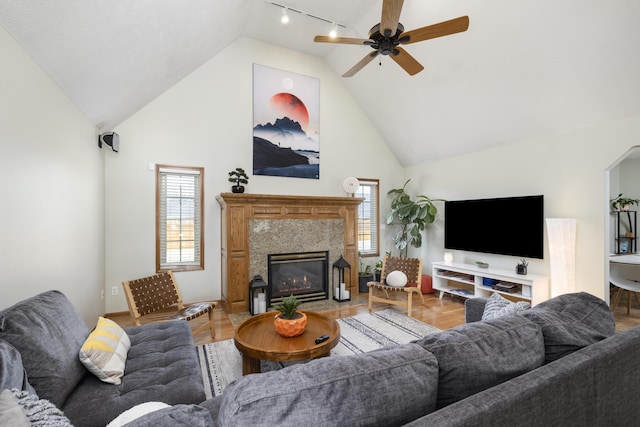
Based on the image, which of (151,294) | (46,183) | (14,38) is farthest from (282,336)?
(14,38)

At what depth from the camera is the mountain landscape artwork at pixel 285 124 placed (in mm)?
4875

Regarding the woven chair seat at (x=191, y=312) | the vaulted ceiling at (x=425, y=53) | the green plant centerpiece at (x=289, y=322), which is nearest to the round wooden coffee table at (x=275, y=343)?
the green plant centerpiece at (x=289, y=322)

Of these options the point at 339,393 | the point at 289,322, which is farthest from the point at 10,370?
the point at 289,322

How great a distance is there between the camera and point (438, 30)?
7.95 ft

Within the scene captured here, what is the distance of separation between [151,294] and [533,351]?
11.3 feet

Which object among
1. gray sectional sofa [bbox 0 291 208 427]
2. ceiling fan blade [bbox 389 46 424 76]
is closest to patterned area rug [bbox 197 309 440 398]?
gray sectional sofa [bbox 0 291 208 427]

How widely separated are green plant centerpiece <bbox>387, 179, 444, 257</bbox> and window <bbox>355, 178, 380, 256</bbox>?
1.08 feet

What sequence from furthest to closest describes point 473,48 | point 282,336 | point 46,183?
point 473,48 → point 282,336 → point 46,183

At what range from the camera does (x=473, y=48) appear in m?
3.66

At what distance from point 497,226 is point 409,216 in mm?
1444

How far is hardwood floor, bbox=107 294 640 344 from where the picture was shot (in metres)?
3.51

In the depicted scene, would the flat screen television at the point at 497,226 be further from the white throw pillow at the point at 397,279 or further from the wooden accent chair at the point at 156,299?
the wooden accent chair at the point at 156,299

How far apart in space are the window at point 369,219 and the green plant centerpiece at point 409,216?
1.08ft

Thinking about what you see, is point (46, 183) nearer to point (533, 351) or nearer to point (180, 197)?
point (180, 197)
